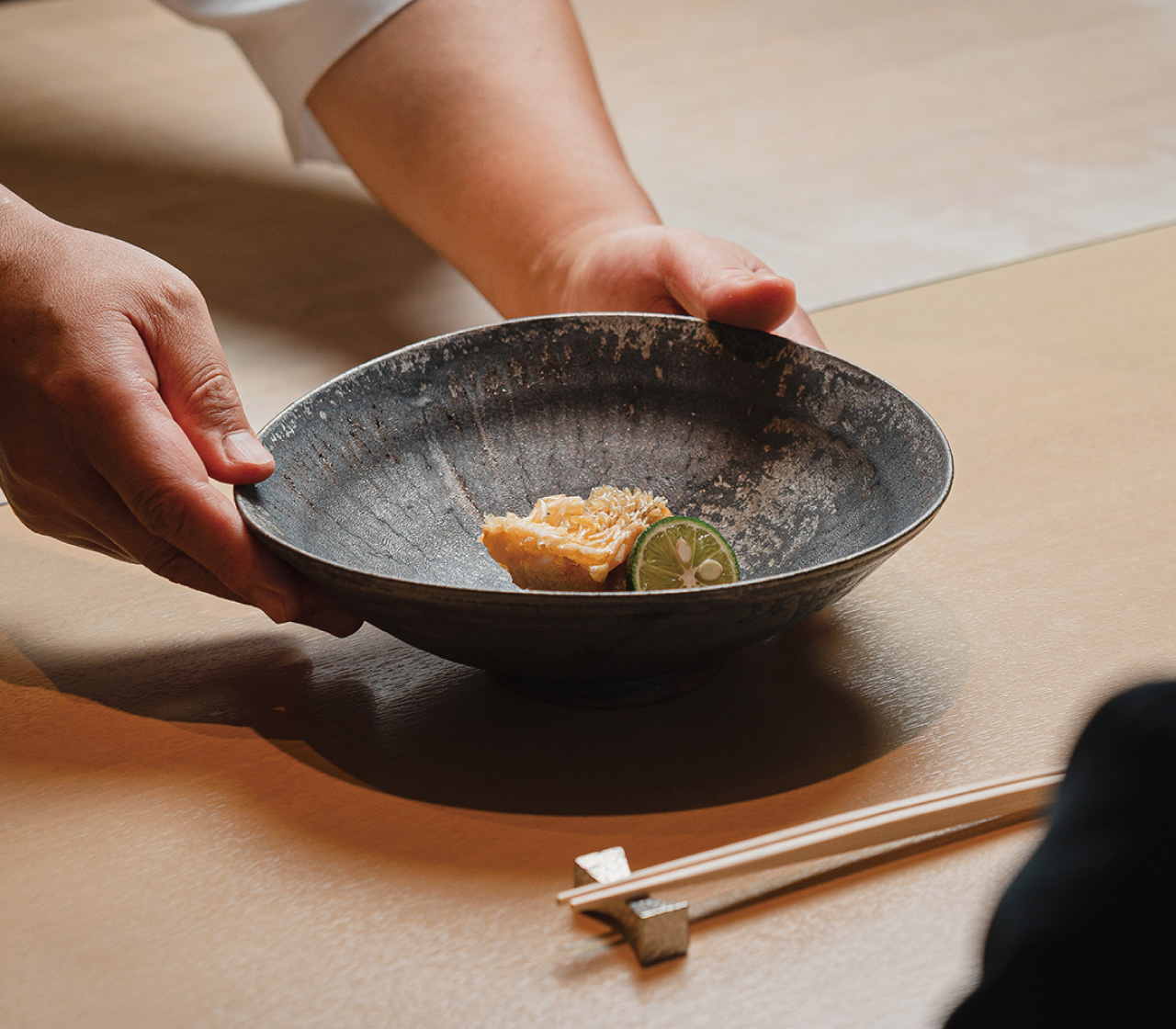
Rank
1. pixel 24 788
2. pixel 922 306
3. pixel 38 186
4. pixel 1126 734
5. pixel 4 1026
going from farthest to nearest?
pixel 38 186, pixel 922 306, pixel 24 788, pixel 4 1026, pixel 1126 734

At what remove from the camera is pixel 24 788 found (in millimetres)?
724

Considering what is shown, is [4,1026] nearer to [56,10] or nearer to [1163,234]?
[1163,234]

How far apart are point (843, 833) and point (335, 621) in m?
0.34

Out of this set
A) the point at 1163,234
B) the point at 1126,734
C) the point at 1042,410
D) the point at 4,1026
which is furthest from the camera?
the point at 1163,234

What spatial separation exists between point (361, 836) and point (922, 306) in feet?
3.24

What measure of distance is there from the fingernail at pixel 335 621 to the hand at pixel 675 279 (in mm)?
359

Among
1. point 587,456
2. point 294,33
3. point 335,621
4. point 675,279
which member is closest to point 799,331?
point 675,279

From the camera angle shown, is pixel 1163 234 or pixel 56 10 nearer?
pixel 1163 234

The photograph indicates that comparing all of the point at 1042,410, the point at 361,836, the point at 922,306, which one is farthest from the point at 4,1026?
the point at 922,306

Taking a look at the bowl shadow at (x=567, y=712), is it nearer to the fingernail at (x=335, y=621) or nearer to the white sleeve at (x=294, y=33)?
the fingernail at (x=335, y=621)

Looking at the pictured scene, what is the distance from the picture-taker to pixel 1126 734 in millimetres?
354

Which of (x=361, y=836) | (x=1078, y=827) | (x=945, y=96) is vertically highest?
(x=1078, y=827)

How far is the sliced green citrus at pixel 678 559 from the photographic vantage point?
2.52 ft

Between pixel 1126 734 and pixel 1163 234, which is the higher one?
pixel 1126 734
